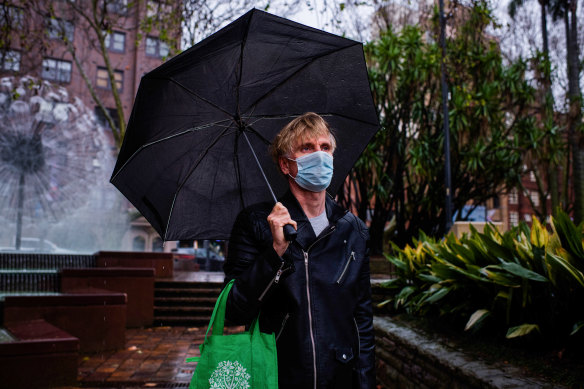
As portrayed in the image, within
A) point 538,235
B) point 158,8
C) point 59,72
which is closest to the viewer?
point 538,235

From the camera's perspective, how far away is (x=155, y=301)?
9.60 m

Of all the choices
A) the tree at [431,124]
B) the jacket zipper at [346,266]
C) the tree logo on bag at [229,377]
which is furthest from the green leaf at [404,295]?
the tree at [431,124]

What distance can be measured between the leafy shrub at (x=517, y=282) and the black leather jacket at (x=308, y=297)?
1.89 metres

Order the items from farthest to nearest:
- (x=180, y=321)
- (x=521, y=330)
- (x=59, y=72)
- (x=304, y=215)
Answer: (x=59, y=72) < (x=180, y=321) < (x=521, y=330) < (x=304, y=215)

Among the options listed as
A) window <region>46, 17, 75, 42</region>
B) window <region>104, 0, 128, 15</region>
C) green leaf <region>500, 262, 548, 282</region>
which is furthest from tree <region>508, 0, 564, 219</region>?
window <region>46, 17, 75, 42</region>

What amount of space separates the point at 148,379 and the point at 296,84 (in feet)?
13.6

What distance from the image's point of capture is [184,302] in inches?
382

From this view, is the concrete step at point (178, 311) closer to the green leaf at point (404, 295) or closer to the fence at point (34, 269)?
the fence at point (34, 269)

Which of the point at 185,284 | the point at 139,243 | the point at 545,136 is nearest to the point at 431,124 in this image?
the point at 545,136

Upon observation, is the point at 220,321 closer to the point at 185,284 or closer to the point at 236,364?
the point at 236,364

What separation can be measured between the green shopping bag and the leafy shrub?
7.53ft

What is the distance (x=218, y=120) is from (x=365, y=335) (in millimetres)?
1481

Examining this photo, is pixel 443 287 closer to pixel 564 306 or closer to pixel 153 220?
pixel 564 306

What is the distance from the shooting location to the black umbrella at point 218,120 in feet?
8.59
